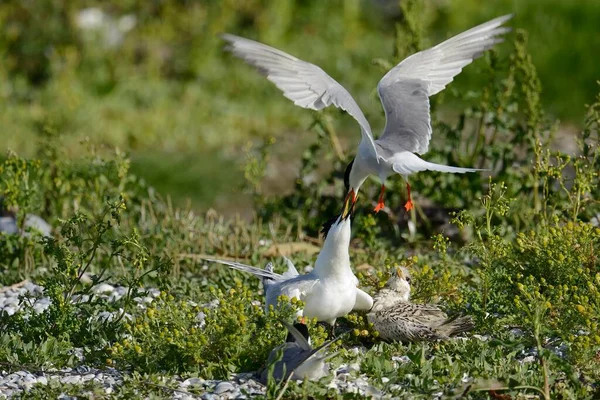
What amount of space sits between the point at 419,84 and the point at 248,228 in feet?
6.18

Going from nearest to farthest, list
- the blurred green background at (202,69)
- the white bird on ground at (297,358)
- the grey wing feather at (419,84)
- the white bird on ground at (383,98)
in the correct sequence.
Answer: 1. the white bird on ground at (297,358)
2. the white bird on ground at (383,98)
3. the grey wing feather at (419,84)
4. the blurred green background at (202,69)

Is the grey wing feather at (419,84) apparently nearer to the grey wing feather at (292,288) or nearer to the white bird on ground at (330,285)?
the white bird on ground at (330,285)

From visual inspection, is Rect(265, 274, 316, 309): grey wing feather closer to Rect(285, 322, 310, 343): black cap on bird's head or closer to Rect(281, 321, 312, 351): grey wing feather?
Rect(285, 322, 310, 343): black cap on bird's head

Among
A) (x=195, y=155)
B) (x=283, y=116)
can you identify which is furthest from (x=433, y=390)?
(x=283, y=116)

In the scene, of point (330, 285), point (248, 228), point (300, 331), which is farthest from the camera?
point (248, 228)

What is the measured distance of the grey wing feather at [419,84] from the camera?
14.1 ft

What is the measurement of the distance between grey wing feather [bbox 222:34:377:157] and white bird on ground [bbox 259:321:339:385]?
33.5 inches

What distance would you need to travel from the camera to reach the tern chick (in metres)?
4.16

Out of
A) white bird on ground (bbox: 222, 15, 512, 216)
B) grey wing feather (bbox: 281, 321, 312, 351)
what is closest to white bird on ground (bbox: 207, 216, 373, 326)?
white bird on ground (bbox: 222, 15, 512, 216)

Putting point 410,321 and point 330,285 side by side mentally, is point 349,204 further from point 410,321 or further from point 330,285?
point 410,321

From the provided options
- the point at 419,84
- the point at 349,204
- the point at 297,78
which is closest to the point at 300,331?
the point at 349,204

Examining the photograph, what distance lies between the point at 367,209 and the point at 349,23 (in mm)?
5297

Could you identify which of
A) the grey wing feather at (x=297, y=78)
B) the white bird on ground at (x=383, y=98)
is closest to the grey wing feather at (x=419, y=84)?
the white bird on ground at (x=383, y=98)

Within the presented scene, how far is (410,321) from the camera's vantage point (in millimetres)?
4191
